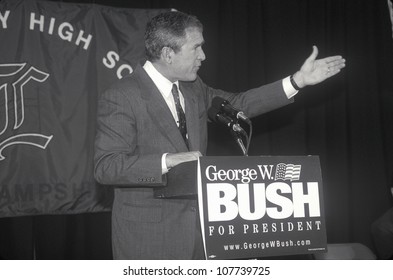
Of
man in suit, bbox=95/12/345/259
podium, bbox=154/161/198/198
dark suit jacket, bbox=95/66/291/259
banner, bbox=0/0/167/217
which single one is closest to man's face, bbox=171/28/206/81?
man in suit, bbox=95/12/345/259

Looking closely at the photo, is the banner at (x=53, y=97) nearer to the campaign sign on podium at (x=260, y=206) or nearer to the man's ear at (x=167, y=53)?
the man's ear at (x=167, y=53)

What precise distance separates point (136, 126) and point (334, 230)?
229 centimetres

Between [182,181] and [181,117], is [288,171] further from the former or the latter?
[181,117]

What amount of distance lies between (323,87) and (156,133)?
2113 millimetres

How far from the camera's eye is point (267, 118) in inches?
147

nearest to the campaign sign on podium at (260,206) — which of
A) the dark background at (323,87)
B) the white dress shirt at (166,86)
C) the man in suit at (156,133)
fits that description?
the man in suit at (156,133)

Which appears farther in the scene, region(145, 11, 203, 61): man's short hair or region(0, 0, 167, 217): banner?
region(0, 0, 167, 217): banner

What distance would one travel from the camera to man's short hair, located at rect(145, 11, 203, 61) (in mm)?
2213

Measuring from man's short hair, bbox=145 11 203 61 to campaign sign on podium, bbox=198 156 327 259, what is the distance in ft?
2.59

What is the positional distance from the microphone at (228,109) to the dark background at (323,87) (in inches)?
62.9

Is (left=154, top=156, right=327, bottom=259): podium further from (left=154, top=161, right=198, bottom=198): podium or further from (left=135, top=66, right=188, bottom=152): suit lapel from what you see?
(left=135, top=66, right=188, bottom=152): suit lapel

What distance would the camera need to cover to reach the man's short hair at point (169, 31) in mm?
2213

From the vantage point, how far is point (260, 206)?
162 cm

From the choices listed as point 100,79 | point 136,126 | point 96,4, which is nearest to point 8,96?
point 100,79
